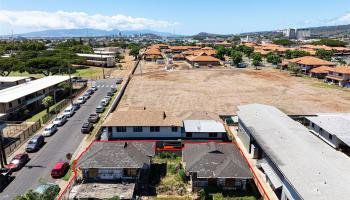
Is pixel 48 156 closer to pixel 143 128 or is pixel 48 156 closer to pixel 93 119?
pixel 143 128

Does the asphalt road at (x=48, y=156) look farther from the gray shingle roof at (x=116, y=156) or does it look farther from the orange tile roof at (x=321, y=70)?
the orange tile roof at (x=321, y=70)

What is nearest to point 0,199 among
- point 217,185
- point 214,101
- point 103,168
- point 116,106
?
point 103,168

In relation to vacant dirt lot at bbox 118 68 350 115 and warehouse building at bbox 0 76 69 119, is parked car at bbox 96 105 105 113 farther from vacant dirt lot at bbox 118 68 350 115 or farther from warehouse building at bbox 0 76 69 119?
warehouse building at bbox 0 76 69 119

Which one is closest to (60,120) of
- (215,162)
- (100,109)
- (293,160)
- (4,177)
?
(100,109)

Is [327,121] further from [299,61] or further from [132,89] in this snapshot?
[299,61]

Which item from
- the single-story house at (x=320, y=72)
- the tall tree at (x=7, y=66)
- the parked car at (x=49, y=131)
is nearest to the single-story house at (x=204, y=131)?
the parked car at (x=49, y=131)

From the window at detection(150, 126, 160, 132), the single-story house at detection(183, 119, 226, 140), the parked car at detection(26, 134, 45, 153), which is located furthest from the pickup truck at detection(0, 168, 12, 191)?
the single-story house at detection(183, 119, 226, 140)

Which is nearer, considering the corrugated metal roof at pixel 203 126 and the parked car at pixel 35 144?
the parked car at pixel 35 144
